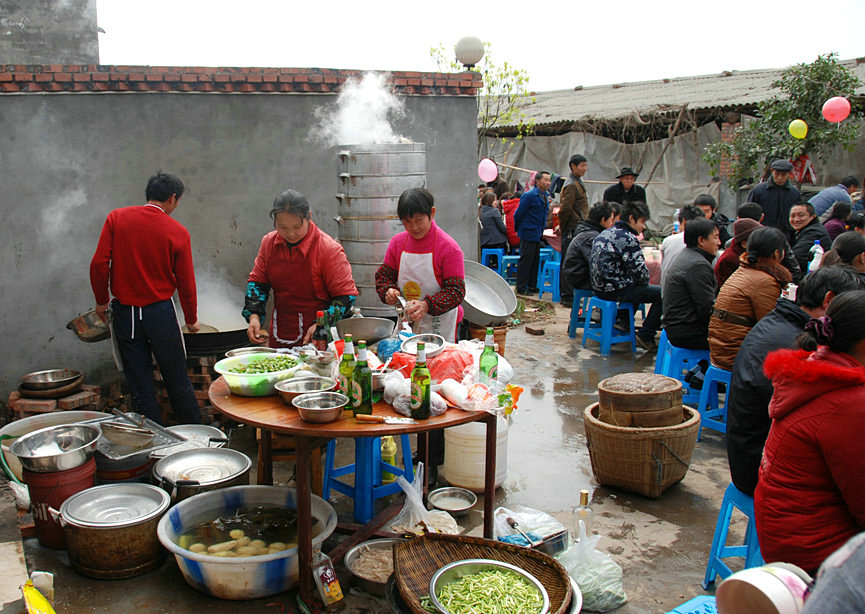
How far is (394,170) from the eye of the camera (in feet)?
18.8

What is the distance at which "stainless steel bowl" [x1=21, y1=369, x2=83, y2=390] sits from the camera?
536 cm

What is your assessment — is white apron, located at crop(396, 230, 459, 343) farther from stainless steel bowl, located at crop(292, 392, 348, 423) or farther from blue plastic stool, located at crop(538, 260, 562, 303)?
blue plastic stool, located at crop(538, 260, 562, 303)

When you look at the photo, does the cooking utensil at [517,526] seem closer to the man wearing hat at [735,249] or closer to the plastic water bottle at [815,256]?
the man wearing hat at [735,249]

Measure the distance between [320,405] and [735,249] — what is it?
15.2ft

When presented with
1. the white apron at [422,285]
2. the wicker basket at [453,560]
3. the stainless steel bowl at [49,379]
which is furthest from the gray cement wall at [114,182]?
the wicker basket at [453,560]

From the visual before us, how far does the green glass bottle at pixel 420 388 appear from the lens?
9.82ft

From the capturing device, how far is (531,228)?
36.9 feet

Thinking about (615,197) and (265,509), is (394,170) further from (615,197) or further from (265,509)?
(615,197)

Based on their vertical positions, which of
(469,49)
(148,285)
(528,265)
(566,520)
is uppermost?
(469,49)

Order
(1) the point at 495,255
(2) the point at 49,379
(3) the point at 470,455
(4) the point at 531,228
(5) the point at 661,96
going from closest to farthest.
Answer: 1. (3) the point at 470,455
2. (2) the point at 49,379
3. (4) the point at 531,228
4. (1) the point at 495,255
5. (5) the point at 661,96

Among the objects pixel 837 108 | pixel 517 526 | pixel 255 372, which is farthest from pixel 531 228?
pixel 255 372

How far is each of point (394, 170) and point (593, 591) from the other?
378 cm

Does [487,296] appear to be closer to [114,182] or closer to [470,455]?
[470,455]

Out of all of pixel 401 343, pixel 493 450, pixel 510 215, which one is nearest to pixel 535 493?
pixel 493 450
